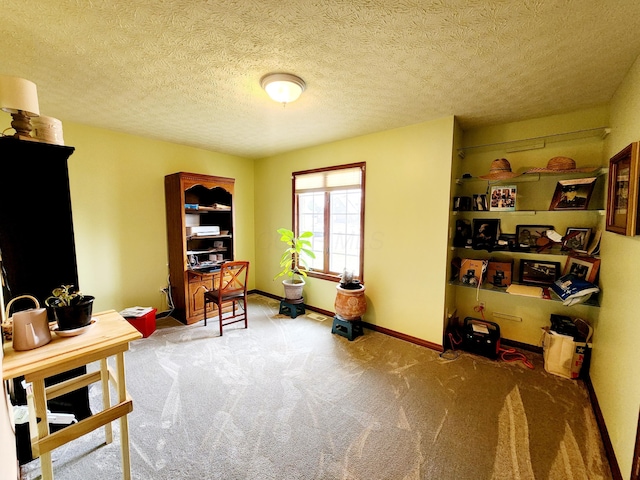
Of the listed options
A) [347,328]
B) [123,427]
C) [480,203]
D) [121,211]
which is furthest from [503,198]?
[121,211]

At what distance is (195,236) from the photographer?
3.78 meters

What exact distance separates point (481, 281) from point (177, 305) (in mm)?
3841

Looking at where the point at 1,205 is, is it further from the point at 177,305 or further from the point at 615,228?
the point at 615,228

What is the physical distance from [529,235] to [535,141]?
0.95 m

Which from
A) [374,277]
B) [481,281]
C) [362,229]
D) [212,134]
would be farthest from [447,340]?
[212,134]

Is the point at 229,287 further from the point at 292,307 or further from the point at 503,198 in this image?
the point at 503,198

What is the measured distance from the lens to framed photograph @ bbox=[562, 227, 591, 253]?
250 centimetres

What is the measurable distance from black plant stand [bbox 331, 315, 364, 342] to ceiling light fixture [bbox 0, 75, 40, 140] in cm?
304

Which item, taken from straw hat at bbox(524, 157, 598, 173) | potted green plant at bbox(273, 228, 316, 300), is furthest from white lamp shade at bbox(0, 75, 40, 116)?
straw hat at bbox(524, 157, 598, 173)

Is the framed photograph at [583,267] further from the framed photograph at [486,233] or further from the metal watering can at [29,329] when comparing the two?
the metal watering can at [29,329]

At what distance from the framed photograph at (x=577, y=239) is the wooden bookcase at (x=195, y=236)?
393cm

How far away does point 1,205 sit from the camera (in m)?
1.60

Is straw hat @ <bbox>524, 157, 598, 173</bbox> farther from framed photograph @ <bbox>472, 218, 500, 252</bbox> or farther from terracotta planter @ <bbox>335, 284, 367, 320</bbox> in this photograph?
terracotta planter @ <bbox>335, 284, 367, 320</bbox>

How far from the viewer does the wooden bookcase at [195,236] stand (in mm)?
3566
